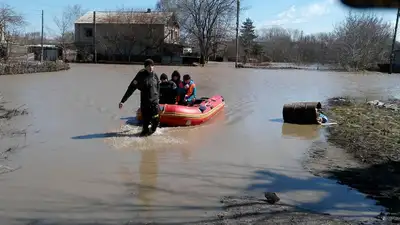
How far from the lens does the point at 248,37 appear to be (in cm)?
7425

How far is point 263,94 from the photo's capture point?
813 inches

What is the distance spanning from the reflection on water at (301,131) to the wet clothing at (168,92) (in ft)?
9.99

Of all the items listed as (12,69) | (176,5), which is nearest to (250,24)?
(176,5)

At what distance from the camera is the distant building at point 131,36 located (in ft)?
175

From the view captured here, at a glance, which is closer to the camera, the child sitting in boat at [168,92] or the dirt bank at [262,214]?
the dirt bank at [262,214]

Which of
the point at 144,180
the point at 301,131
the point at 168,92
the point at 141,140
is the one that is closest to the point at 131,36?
the point at 168,92

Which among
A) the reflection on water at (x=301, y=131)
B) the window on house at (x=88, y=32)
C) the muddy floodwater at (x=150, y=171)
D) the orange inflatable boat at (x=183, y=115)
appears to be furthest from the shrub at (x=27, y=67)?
the window on house at (x=88, y=32)

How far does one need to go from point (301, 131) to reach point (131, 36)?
45064 millimetres

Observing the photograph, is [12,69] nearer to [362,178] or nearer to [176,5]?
[362,178]

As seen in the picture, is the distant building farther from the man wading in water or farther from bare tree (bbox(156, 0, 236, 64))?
the man wading in water

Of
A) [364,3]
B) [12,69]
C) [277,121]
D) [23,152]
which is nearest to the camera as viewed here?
[364,3]

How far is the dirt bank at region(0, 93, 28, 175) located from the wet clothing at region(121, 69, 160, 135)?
2546 mm

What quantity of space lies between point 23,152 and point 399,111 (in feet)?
39.7

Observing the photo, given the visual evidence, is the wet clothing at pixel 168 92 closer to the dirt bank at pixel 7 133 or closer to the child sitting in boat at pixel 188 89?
the child sitting in boat at pixel 188 89
